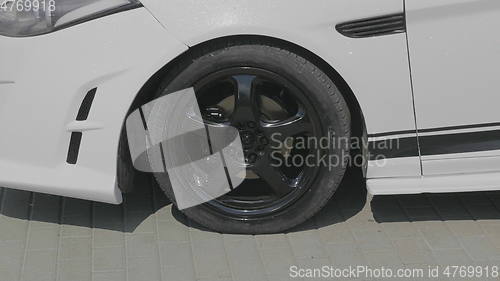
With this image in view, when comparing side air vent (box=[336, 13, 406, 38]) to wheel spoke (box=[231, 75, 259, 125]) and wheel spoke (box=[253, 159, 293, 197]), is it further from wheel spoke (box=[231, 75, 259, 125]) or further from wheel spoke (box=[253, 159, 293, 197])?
wheel spoke (box=[253, 159, 293, 197])

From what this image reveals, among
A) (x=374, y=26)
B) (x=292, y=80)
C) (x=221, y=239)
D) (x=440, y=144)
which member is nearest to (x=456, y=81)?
(x=440, y=144)

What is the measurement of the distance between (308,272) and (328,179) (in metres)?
0.44

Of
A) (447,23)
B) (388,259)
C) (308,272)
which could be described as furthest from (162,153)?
(447,23)

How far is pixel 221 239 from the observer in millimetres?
3797

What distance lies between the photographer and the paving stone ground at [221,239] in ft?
11.7

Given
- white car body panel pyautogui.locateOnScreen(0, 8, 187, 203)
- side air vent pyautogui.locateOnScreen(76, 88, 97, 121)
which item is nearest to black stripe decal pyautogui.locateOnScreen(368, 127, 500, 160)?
white car body panel pyautogui.locateOnScreen(0, 8, 187, 203)

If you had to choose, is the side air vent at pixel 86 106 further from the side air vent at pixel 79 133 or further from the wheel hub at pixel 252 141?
the wheel hub at pixel 252 141

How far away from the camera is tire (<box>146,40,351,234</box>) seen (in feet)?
11.4

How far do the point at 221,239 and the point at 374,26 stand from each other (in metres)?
1.18

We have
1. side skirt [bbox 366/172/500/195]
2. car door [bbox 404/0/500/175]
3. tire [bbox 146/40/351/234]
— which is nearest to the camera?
car door [bbox 404/0/500/175]

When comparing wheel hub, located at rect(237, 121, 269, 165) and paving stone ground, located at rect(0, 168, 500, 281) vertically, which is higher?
wheel hub, located at rect(237, 121, 269, 165)

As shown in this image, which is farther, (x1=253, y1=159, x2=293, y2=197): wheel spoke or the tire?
(x1=253, y1=159, x2=293, y2=197): wheel spoke

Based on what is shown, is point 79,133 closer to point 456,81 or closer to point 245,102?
point 245,102

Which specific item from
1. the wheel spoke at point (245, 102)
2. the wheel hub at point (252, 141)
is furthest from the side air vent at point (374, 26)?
the wheel hub at point (252, 141)
